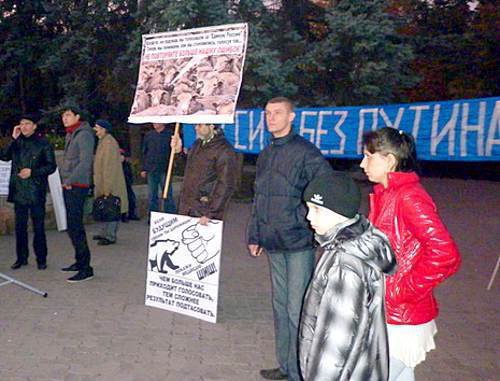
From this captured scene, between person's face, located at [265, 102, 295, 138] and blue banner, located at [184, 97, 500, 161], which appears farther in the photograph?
blue banner, located at [184, 97, 500, 161]

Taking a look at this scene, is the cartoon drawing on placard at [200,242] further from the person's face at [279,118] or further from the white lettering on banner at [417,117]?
the white lettering on banner at [417,117]

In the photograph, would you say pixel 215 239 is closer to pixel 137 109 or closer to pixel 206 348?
pixel 206 348

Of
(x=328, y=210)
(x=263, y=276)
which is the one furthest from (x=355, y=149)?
(x=328, y=210)

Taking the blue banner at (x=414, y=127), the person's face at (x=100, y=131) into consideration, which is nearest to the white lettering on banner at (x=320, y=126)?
the blue banner at (x=414, y=127)

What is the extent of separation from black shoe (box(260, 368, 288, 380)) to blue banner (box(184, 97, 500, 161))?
1.82 m

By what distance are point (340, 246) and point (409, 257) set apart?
31.2 inches

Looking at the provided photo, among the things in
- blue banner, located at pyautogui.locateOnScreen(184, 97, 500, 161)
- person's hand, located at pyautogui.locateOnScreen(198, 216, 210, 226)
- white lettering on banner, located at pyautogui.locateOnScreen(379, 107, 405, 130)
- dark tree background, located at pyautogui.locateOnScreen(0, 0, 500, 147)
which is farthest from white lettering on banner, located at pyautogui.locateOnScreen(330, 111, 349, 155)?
dark tree background, located at pyautogui.locateOnScreen(0, 0, 500, 147)

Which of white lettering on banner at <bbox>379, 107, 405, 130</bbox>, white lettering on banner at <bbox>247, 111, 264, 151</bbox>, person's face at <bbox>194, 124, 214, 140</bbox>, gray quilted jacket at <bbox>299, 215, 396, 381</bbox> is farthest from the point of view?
white lettering on banner at <bbox>247, 111, 264, 151</bbox>

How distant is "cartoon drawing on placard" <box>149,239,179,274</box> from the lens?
6.21 metres

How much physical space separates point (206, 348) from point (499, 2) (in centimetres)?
1934

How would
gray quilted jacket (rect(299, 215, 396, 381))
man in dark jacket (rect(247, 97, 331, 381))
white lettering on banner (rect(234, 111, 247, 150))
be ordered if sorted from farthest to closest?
white lettering on banner (rect(234, 111, 247, 150)) < man in dark jacket (rect(247, 97, 331, 381)) < gray quilted jacket (rect(299, 215, 396, 381))

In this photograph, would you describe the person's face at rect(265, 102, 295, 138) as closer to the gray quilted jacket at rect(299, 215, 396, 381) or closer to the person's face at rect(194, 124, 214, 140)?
the person's face at rect(194, 124, 214, 140)

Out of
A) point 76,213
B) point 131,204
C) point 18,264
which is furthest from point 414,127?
point 131,204

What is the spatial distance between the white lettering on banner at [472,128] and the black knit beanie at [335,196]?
4793 millimetres
